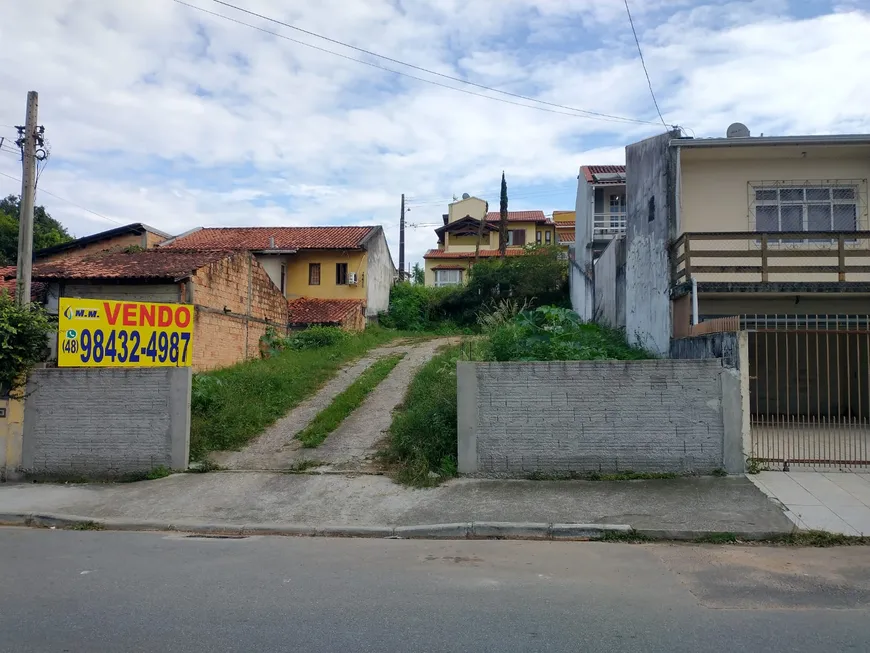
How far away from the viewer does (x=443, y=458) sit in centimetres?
975

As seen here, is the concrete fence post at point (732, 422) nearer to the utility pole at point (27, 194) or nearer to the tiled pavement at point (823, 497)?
the tiled pavement at point (823, 497)

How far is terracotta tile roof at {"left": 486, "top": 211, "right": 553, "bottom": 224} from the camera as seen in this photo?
45484 mm

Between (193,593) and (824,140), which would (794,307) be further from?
(193,593)

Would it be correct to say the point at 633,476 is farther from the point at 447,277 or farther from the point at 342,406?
the point at 447,277

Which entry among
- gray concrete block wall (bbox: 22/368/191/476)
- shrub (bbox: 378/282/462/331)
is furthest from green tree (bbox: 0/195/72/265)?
gray concrete block wall (bbox: 22/368/191/476)

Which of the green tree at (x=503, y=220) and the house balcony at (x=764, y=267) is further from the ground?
the green tree at (x=503, y=220)

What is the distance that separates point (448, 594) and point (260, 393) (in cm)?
999

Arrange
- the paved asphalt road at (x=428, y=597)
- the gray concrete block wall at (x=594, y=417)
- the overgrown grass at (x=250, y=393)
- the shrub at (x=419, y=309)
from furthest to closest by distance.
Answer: the shrub at (x=419, y=309), the overgrown grass at (x=250, y=393), the gray concrete block wall at (x=594, y=417), the paved asphalt road at (x=428, y=597)

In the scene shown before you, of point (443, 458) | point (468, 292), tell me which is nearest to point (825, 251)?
point (443, 458)

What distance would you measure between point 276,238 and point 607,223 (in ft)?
48.7

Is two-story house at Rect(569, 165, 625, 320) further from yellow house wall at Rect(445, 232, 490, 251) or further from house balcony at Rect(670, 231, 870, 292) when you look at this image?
yellow house wall at Rect(445, 232, 490, 251)

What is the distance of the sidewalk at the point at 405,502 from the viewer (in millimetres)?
7719

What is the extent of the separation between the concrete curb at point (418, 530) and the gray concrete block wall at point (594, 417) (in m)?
1.98

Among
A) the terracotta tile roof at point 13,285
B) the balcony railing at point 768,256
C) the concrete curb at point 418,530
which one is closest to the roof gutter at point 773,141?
the balcony railing at point 768,256
